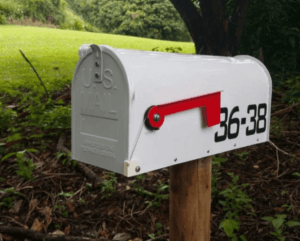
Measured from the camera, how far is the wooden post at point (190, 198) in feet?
4.09

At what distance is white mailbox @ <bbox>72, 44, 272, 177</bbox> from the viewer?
0.90 meters

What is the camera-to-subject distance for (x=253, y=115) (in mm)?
1327

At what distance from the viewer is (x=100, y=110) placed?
96 cm

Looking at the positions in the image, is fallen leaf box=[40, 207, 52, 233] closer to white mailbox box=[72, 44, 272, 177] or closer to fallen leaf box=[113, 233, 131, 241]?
fallen leaf box=[113, 233, 131, 241]

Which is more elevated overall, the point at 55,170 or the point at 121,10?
the point at 121,10

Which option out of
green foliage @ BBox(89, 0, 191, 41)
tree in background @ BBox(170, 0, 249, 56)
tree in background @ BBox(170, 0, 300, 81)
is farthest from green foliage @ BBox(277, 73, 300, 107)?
green foliage @ BBox(89, 0, 191, 41)

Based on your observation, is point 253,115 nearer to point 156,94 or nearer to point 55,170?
point 156,94

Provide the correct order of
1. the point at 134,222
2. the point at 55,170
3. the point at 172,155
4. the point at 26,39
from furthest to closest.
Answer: the point at 26,39 < the point at 55,170 < the point at 134,222 < the point at 172,155

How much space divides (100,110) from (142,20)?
784 inches

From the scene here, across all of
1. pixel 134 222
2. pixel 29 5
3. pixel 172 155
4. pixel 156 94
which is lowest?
pixel 134 222

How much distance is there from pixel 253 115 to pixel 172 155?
47 cm

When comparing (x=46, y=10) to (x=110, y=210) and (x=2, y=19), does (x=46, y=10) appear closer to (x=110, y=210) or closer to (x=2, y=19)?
(x=2, y=19)

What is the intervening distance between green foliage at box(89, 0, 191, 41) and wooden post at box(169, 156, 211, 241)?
1914 centimetres

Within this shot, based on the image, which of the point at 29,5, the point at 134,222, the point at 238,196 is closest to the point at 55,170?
the point at 134,222
